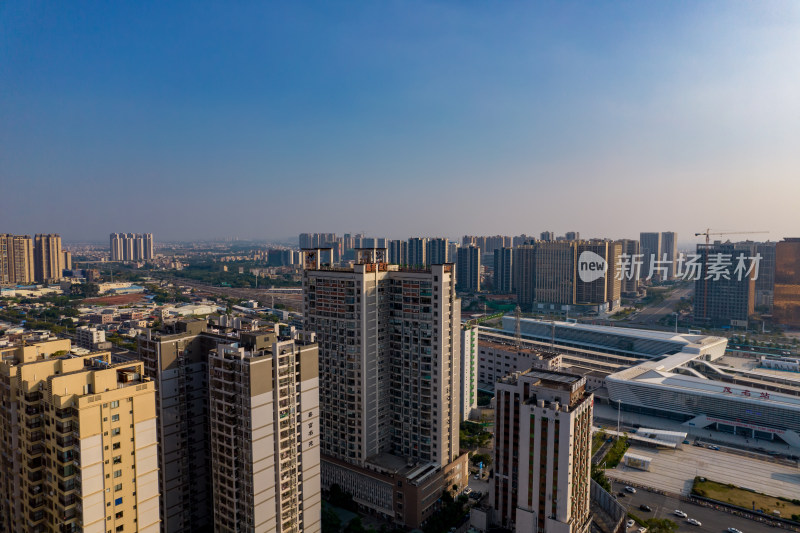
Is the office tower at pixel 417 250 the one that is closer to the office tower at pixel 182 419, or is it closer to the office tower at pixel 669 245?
the office tower at pixel 669 245

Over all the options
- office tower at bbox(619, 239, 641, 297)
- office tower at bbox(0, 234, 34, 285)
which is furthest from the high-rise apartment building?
office tower at bbox(619, 239, 641, 297)

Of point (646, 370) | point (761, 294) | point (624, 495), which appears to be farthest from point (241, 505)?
point (761, 294)

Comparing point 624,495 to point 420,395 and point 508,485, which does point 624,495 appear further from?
point 420,395

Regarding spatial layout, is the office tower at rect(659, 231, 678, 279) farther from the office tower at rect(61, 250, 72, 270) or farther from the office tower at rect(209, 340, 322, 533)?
the office tower at rect(61, 250, 72, 270)

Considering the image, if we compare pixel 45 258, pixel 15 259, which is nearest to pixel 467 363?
pixel 15 259

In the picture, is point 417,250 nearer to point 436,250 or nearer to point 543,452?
point 436,250

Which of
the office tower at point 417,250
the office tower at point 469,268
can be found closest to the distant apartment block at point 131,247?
the office tower at point 417,250
